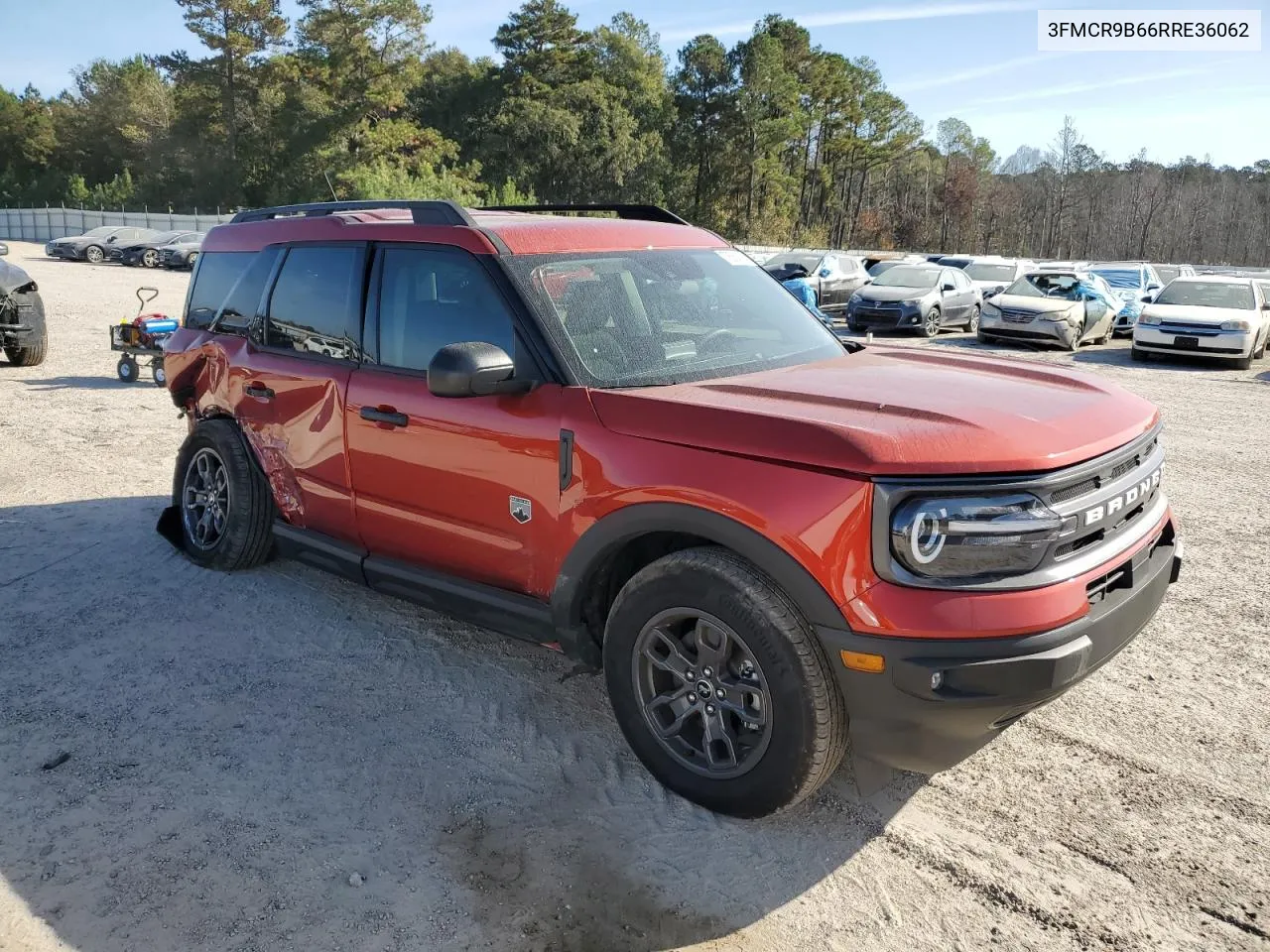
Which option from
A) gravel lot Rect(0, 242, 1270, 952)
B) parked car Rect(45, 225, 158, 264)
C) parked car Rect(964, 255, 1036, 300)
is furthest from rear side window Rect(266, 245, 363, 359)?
parked car Rect(45, 225, 158, 264)

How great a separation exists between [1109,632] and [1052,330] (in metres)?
16.7

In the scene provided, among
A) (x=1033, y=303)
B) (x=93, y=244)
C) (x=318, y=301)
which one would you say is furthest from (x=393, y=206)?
(x=93, y=244)

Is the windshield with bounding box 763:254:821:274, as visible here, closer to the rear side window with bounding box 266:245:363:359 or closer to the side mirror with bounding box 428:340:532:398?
the rear side window with bounding box 266:245:363:359

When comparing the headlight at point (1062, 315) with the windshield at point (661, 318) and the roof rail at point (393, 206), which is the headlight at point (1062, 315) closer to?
the windshield at point (661, 318)

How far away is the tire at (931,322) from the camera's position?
20297 mm

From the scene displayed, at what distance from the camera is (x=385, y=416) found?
407 centimetres

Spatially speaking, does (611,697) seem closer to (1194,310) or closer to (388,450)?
(388,450)

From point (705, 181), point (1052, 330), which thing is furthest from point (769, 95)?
point (1052, 330)

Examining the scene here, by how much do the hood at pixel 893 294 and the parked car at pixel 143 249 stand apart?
2659 centimetres

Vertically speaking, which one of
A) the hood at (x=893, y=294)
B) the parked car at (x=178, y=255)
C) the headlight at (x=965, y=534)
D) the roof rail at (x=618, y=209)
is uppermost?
the parked car at (x=178, y=255)

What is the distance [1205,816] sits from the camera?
10.6ft

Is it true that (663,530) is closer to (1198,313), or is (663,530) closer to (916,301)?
(1198,313)

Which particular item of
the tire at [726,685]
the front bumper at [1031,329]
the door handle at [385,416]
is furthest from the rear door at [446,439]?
the front bumper at [1031,329]

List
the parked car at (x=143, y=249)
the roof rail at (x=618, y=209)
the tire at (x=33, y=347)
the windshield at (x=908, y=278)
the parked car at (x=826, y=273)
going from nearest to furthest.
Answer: the roof rail at (x=618, y=209) < the tire at (x=33, y=347) < the windshield at (x=908, y=278) < the parked car at (x=826, y=273) < the parked car at (x=143, y=249)
